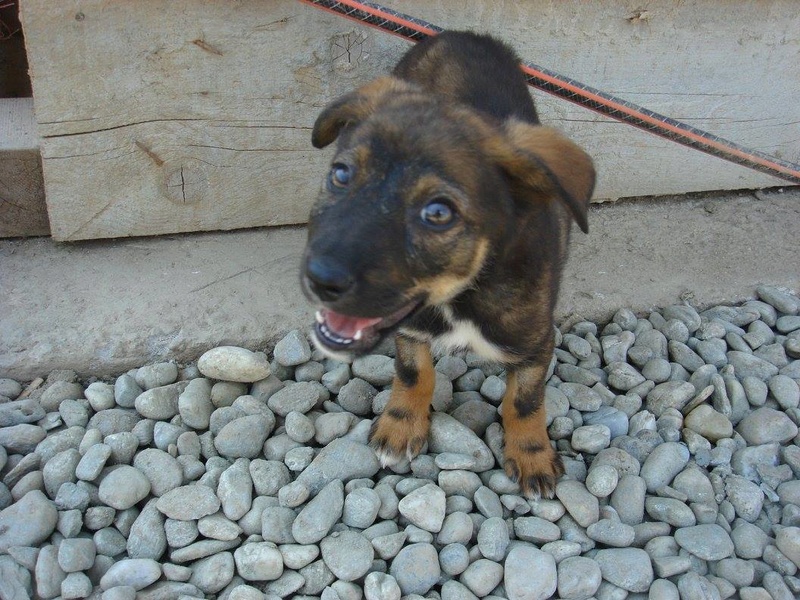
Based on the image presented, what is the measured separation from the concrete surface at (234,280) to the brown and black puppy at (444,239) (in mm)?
1053

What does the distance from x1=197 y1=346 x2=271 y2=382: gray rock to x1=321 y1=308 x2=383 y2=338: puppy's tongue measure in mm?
1028

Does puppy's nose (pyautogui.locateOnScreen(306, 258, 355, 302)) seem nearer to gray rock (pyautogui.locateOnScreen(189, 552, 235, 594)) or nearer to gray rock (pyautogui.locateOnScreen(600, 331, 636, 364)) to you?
gray rock (pyautogui.locateOnScreen(189, 552, 235, 594))

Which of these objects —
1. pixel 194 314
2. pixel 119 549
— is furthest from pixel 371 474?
pixel 194 314

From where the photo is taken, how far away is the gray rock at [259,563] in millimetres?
2621

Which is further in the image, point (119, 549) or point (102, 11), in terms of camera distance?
point (102, 11)

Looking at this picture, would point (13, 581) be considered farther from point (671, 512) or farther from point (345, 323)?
point (671, 512)

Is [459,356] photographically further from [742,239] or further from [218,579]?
[742,239]

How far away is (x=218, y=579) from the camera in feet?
8.52

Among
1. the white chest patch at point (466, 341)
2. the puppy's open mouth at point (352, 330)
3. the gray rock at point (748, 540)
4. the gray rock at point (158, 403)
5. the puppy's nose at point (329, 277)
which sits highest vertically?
the puppy's nose at point (329, 277)

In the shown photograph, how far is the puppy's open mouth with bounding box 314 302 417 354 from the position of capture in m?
2.45

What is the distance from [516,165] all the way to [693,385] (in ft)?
5.66

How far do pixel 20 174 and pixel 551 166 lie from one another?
291cm

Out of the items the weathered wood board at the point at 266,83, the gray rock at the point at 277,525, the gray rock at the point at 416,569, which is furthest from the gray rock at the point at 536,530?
the weathered wood board at the point at 266,83

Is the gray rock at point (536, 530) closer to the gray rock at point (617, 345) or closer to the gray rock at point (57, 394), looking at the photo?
the gray rock at point (617, 345)
